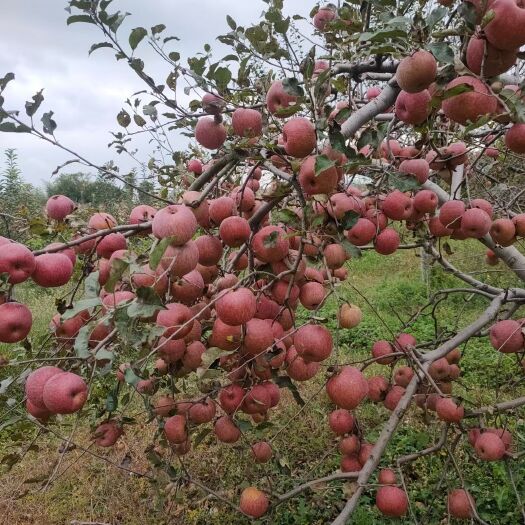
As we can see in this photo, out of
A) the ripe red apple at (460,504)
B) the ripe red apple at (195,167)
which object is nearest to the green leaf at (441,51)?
the ripe red apple at (195,167)

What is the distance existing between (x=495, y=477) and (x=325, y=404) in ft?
4.36

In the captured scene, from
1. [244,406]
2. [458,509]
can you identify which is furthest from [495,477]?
[244,406]

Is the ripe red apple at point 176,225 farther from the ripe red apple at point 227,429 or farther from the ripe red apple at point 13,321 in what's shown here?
the ripe red apple at point 227,429

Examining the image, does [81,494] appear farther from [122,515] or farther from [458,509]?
[458,509]

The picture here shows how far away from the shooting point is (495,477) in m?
2.65

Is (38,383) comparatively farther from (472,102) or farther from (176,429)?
(472,102)

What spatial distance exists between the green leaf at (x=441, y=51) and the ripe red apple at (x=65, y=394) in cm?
83

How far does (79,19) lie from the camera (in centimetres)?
122

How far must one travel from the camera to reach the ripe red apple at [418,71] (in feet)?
2.50

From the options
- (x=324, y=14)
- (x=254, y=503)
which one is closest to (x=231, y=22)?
(x=324, y=14)

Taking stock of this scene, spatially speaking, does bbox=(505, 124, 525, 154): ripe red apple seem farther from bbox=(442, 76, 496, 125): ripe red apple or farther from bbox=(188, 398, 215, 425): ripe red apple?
bbox=(188, 398, 215, 425): ripe red apple

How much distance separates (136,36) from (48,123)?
35cm

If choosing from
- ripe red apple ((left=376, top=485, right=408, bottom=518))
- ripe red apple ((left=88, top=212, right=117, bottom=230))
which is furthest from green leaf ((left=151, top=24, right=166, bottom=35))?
ripe red apple ((left=376, top=485, right=408, bottom=518))

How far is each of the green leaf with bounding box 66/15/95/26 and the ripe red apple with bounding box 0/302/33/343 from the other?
739 millimetres
